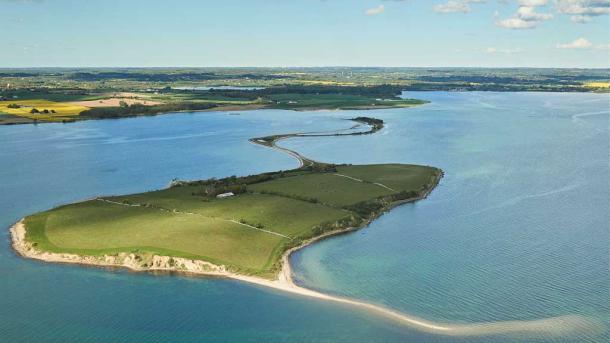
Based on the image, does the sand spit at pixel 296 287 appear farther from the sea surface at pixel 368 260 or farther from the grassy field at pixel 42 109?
the grassy field at pixel 42 109

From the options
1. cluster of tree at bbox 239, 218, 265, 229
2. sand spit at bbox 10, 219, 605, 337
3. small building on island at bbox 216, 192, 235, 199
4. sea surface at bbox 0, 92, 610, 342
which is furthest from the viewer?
small building on island at bbox 216, 192, 235, 199

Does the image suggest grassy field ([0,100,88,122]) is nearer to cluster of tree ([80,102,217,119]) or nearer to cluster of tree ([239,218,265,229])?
cluster of tree ([80,102,217,119])

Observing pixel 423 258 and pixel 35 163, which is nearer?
pixel 423 258

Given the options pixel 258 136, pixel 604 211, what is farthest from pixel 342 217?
pixel 258 136

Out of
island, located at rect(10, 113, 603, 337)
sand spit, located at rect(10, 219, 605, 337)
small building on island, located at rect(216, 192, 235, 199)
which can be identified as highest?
small building on island, located at rect(216, 192, 235, 199)

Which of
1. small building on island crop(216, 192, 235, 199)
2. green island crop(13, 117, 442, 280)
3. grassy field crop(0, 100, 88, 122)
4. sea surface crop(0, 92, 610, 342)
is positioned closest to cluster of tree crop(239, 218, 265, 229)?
green island crop(13, 117, 442, 280)

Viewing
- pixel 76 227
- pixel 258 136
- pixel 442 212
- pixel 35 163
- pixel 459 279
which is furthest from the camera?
pixel 258 136

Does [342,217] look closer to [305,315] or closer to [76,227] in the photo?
[305,315]
